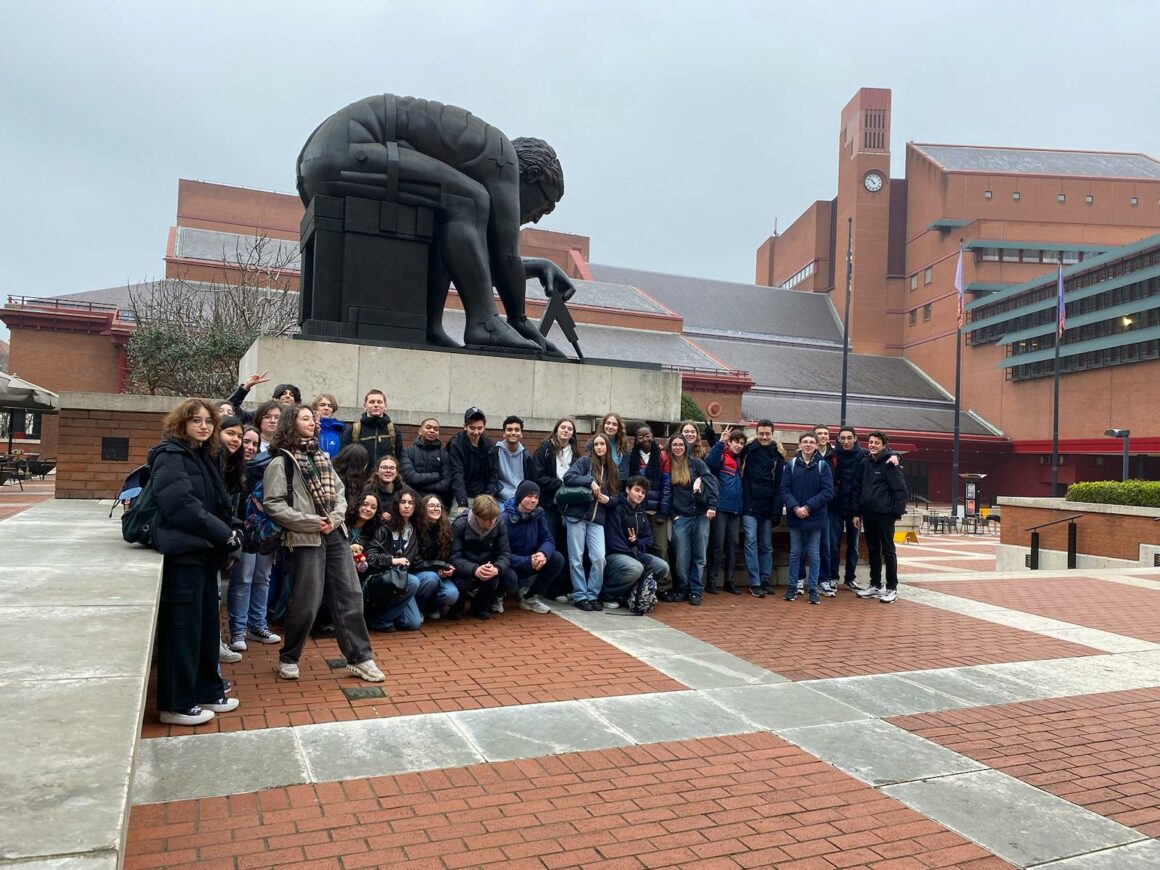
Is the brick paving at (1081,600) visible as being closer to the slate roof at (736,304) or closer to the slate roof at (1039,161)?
the slate roof at (736,304)

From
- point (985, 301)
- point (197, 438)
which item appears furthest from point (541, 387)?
point (985, 301)

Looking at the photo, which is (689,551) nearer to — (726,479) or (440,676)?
(726,479)

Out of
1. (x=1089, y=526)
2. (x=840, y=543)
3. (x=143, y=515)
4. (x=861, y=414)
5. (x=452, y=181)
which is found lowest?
(x=1089, y=526)

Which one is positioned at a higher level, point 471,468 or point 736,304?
point 736,304

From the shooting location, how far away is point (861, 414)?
4912 cm

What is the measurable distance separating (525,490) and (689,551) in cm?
216

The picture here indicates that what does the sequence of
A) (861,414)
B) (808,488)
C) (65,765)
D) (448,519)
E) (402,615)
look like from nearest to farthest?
(65,765), (402,615), (448,519), (808,488), (861,414)

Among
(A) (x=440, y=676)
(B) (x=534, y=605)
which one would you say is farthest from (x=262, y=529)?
(B) (x=534, y=605)

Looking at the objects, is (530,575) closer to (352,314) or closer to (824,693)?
(824,693)

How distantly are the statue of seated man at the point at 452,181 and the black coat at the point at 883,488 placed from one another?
406cm

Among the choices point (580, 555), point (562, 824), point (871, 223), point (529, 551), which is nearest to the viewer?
point (562, 824)

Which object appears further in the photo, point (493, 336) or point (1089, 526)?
point (1089, 526)

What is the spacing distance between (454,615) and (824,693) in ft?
10.4

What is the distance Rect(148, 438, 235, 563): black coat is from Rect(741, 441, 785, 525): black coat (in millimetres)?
5824
